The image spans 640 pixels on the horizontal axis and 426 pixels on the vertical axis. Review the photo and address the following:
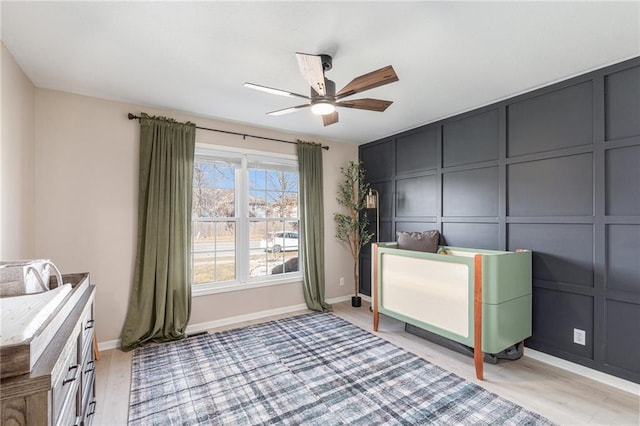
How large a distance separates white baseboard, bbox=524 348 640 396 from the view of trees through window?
294 centimetres

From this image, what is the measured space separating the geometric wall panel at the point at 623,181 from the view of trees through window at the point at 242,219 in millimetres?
3314

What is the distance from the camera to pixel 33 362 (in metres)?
0.85

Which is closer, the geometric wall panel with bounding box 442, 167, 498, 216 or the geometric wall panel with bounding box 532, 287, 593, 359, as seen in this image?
the geometric wall panel with bounding box 532, 287, 593, 359

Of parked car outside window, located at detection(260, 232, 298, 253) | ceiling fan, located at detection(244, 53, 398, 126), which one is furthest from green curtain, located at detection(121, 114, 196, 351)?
ceiling fan, located at detection(244, 53, 398, 126)

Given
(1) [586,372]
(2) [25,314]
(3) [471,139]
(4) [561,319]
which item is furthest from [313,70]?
(1) [586,372]

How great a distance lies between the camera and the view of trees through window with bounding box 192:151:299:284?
3.62 m

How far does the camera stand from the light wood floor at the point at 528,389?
6.51 feet

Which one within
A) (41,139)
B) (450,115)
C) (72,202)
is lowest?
(72,202)

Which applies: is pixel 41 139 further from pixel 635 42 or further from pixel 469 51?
pixel 635 42

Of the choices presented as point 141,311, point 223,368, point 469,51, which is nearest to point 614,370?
point 469,51

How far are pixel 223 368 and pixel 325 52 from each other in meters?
2.75

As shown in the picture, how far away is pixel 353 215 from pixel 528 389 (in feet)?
9.43

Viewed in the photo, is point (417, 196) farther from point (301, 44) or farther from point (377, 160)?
point (301, 44)

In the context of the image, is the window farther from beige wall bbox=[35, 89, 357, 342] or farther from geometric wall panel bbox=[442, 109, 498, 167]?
geometric wall panel bbox=[442, 109, 498, 167]
